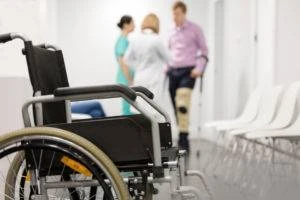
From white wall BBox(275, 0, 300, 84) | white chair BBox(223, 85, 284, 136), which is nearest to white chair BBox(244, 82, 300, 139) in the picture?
white chair BBox(223, 85, 284, 136)

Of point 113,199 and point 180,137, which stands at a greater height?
point 113,199

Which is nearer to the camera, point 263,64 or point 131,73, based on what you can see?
point 263,64

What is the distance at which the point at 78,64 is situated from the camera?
228 inches

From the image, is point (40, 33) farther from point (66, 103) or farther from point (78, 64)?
point (78, 64)

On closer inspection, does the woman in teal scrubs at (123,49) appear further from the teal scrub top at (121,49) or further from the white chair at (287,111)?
the white chair at (287,111)

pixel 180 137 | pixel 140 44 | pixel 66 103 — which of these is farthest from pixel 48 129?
pixel 180 137

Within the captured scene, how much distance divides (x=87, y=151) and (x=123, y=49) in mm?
4411

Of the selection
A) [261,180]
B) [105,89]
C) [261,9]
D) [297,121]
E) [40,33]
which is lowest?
[261,180]

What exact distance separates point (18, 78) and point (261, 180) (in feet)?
5.99

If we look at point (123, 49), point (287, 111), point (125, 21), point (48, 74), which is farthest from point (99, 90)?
point (125, 21)

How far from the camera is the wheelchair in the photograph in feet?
4.05

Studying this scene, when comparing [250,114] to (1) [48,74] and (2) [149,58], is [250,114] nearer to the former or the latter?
(2) [149,58]

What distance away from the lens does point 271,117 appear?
3.31 m

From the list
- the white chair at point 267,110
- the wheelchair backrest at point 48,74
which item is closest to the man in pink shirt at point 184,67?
the white chair at point 267,110
